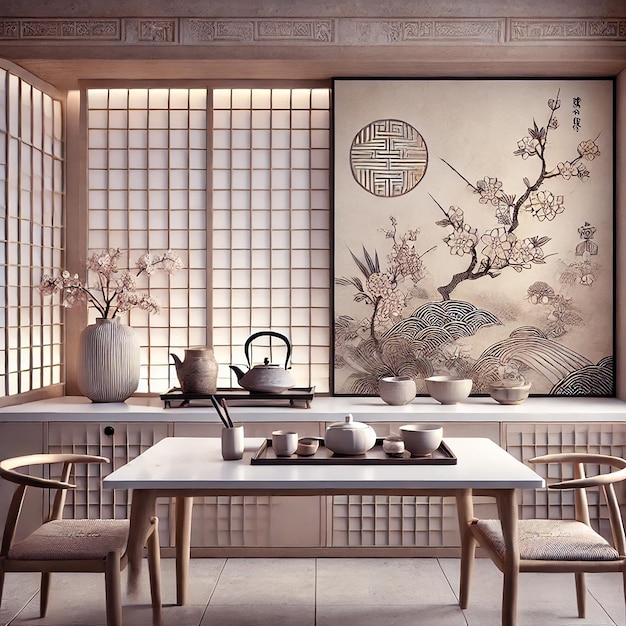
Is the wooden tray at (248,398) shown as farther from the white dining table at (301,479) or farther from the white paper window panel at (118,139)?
the white paper window panel at (118,139)

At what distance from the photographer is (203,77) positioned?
4.22 meters

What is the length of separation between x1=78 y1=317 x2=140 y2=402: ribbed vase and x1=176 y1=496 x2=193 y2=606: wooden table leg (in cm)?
105

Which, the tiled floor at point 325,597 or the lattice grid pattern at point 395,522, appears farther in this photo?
the lattice grid pattern at point 395,522

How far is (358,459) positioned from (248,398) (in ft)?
4.29

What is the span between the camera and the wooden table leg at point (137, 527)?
2475 millimetres

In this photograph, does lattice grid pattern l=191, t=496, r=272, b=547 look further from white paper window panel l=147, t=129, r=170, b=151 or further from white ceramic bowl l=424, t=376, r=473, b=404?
white paper window panel l=147, t=129, r=170, b=151

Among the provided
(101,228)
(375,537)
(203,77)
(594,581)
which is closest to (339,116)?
(203,77)

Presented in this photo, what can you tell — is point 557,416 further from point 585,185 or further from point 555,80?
point 555,80

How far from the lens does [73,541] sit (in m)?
2.66

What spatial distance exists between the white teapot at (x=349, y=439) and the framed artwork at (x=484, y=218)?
59.4 inches

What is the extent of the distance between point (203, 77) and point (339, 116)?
824 millimetres

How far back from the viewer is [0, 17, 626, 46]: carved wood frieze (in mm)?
3840

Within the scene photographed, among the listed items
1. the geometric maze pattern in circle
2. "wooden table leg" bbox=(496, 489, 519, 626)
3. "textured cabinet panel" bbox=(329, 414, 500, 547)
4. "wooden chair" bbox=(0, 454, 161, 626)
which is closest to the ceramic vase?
"wooden chair" bbox=(0, 454, 161, 626)

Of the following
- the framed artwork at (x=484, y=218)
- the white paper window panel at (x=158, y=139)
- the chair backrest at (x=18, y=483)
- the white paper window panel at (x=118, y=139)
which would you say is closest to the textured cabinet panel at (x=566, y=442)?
the framed artwork at (x=484, y=218)
